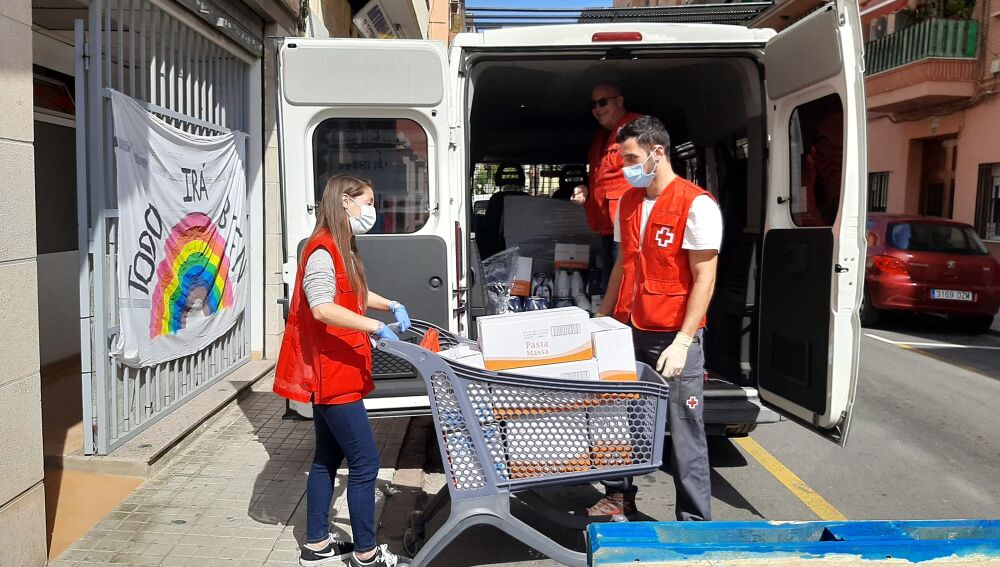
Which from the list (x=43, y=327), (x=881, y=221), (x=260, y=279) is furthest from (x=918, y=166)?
(x=43, y=327)

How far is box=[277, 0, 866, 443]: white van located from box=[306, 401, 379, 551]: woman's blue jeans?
74 cm

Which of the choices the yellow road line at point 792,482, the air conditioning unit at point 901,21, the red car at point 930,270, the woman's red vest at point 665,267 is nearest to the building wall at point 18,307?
the woman's red vest at point 665,267

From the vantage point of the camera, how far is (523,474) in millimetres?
3242

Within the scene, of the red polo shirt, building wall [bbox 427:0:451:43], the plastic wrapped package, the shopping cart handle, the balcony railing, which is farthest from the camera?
building wall [bbox 427:0:451:43]

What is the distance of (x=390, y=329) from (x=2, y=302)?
60.5 inches

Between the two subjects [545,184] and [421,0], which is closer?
[545,184]

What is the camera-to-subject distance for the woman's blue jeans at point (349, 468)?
3508mm

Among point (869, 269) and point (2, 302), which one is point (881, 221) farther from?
point (2, 302)

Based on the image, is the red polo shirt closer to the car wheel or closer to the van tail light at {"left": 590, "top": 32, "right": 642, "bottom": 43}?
the van tail light at {"left": 590, "top": 32, "right": 642, "bottom": 43}

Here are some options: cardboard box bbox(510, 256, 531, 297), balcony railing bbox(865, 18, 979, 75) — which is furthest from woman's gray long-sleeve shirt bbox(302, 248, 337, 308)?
balcony railing bbox(865, 18, 979, 75)

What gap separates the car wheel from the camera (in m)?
11.7

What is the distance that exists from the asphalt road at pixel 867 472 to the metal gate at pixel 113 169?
6.53 feet

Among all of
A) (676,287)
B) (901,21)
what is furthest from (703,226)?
(901,21)

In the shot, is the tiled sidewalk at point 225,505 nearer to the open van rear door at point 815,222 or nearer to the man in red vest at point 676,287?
the man in red vest at point 676,287
